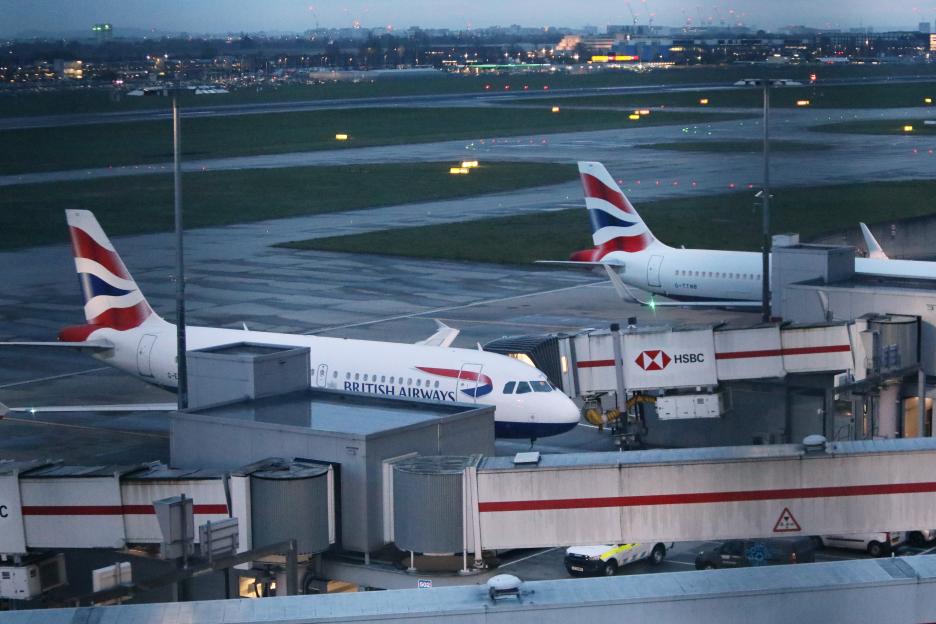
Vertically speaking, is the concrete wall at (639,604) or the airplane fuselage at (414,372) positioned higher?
the concrete wall at (639,604)

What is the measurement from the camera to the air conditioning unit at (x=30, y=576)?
25922 mm

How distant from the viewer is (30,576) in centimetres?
2638

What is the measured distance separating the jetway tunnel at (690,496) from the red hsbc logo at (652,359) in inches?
577

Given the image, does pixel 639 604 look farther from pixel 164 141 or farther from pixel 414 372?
pixel 164 141

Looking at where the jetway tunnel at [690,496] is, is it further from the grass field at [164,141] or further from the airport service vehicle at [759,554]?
the grass field at [164,141]

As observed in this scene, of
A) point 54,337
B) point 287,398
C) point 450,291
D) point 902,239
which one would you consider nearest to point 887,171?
point 902,239

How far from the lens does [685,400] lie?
41.7 metres

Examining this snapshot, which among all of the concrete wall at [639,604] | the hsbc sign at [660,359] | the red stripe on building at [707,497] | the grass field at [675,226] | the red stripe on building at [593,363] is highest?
the concrete wall at [639,604]

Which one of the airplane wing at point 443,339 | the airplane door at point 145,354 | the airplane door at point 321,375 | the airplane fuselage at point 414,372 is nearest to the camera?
the airplane fuselage at point 414,372

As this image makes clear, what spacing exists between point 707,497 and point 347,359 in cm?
2219

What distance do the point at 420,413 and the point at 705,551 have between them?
8.18m

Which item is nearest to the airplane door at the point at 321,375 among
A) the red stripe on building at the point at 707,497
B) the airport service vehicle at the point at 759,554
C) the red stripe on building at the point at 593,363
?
the red stripe on building at the point at 593,363

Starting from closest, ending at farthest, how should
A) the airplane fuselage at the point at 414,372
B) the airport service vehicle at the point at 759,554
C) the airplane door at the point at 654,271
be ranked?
the airport service vehicle at the point at 759,554
the airplane fuselage at the point at 414,372
the airplane door at the point at 654,271

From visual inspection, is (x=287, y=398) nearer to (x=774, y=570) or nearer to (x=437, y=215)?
(x=774, y=570)
